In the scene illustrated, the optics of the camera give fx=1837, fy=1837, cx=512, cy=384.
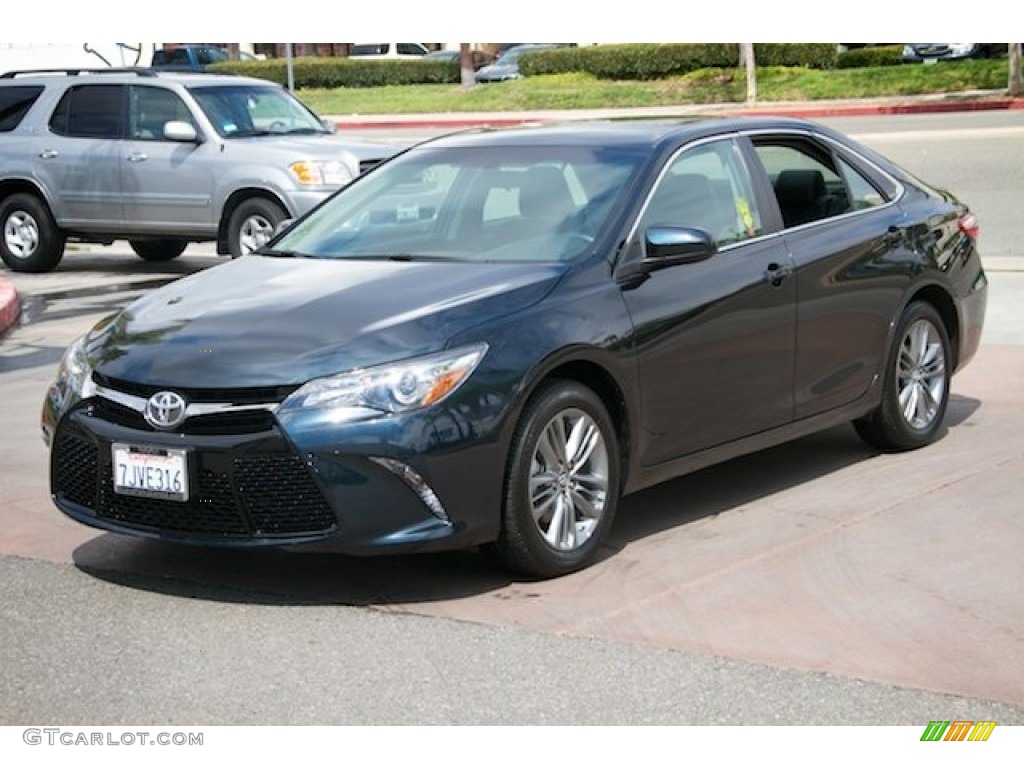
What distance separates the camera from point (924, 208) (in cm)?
852

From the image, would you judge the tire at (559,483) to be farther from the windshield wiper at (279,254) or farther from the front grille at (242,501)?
the windshield wiper at (279,254)

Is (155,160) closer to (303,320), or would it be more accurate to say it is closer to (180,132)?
(180,132)

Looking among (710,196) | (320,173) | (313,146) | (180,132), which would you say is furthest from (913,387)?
(180,132)

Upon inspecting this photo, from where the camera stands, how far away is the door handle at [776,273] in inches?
291

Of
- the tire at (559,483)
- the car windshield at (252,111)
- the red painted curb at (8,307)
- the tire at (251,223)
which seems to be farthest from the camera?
the car windshield at (252,111)

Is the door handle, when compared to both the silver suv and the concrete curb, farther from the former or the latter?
the concrete curb

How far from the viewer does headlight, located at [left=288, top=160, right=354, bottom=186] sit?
15531 mm

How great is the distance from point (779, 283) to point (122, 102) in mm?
10678

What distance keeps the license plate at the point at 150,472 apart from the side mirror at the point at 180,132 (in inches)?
401

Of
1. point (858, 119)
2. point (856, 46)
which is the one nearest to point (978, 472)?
point (858, 119)

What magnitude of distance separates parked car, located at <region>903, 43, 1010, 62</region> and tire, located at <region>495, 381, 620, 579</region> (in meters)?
38.3

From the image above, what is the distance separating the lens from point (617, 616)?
19.6 feet

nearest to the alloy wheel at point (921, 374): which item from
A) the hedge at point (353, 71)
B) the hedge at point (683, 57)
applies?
the hedge at point (683, 57)

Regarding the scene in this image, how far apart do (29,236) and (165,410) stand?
1172 cm
